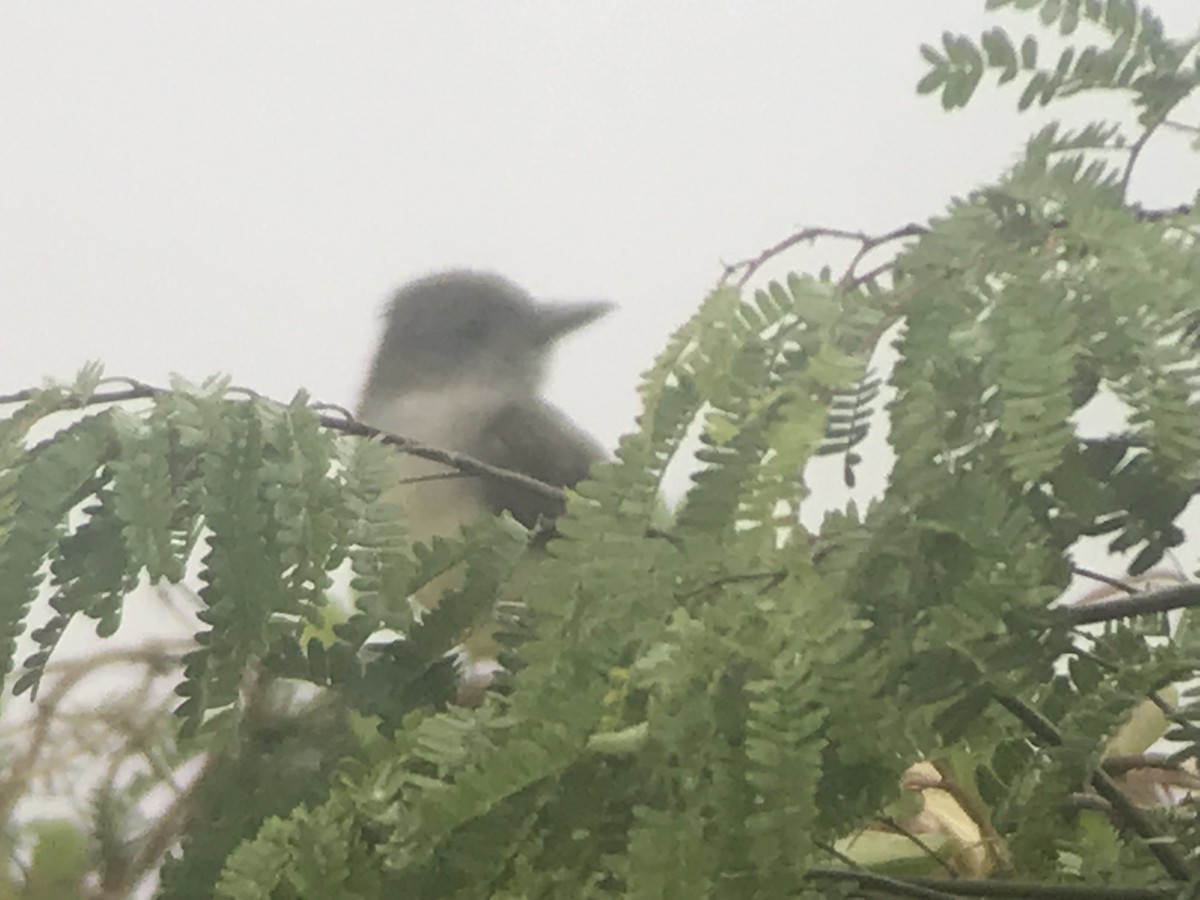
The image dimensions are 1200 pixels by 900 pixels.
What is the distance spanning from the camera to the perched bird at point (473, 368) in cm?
109

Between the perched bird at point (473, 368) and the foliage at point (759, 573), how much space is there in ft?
2.04

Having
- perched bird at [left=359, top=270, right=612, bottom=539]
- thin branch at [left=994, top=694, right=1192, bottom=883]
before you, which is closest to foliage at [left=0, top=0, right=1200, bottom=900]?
thin branch at [left=994, top=694, right=1192, bottom=883]

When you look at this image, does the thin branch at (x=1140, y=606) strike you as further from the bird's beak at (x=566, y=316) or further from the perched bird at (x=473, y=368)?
the bird's beak at (x=566, y=316)

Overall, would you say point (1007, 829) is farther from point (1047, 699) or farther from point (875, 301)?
point (875, 301)

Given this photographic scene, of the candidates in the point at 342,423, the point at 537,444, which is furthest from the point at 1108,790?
the point at 537,444

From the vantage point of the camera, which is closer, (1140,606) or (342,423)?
(1140,606)

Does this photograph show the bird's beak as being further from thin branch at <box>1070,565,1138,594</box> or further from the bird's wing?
thin branch at <box>1070,565,1138,594</box>

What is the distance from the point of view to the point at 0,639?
0.39 metres

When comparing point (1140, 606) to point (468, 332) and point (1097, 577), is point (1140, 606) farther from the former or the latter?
point (468, 332)

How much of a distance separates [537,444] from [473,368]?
15cm

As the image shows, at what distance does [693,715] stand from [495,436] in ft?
2.46

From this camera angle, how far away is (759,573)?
380 millimetres

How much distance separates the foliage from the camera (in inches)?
13.5

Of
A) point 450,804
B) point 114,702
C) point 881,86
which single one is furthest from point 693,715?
point 881,86
